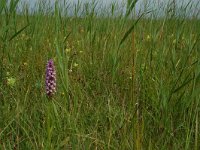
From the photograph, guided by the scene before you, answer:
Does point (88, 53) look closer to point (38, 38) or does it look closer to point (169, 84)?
point (38, 38)

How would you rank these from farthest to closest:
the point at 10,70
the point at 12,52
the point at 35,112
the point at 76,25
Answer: the point at 76,25 → the point at 12,52 → the point at 10,70 → the point at 35,112

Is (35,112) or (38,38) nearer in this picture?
(35,112)

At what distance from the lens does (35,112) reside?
5.09 feet

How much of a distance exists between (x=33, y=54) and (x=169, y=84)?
99 centimetres

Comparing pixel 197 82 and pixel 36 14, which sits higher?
pixel 36 14

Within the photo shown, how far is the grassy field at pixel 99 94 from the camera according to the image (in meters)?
1.25

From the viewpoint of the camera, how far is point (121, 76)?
2252 millimetres

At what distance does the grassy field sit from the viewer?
1.25 m

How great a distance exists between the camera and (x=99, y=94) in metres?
1.88

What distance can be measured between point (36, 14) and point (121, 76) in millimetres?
887

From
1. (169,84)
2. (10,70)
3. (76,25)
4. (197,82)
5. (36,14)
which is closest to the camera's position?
(197,82)

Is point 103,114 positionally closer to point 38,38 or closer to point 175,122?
point 175,122

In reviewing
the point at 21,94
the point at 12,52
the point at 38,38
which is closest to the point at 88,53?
the point at 38,38

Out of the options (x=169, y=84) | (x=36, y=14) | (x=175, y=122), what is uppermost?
(x=36, y=14)
